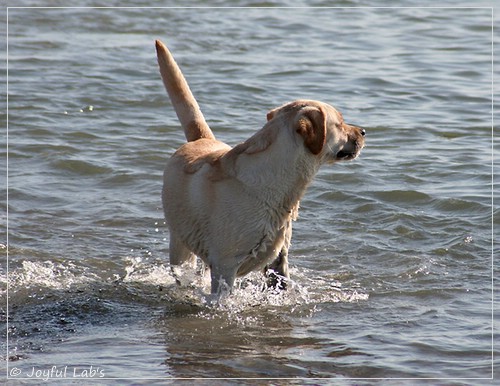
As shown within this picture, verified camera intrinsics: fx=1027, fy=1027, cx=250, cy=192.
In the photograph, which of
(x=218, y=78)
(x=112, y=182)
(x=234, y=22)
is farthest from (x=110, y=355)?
(x=234, y=22)

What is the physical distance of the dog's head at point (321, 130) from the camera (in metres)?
6.48

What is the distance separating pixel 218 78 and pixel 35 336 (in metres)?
7.77

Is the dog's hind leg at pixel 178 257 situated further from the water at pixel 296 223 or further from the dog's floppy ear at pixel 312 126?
the dog's floppy ear at pixel 312 126

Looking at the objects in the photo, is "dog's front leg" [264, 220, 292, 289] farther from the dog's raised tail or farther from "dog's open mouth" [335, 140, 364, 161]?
the dog's raised tail

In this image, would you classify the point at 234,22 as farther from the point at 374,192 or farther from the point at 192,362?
the point at 192,362

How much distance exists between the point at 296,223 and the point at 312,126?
9.14ft

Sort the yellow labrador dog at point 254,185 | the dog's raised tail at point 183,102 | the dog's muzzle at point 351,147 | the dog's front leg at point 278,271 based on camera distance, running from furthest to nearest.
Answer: the dog's raised tail at point 183,102
the dog's front leg at point 278,271
the dog's muzzle at point 351,147
the yellow labrador dog at point 254,185

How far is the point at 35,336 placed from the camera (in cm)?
662

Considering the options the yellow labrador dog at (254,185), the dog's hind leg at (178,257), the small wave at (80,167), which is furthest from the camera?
the small wave at (80,167)

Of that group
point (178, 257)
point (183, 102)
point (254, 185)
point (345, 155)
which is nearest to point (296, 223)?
point (178, 257)

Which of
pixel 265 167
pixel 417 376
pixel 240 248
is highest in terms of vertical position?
pixel 265 167

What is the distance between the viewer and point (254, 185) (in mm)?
6668

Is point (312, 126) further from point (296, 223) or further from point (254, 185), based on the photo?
point (296, 223)

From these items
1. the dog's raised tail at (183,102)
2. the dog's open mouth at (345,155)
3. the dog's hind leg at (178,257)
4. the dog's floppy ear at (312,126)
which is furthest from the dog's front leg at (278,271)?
the dog's raised tail at (183,102)
